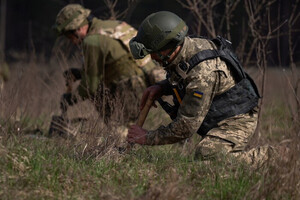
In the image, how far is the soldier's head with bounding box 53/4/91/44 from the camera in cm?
504

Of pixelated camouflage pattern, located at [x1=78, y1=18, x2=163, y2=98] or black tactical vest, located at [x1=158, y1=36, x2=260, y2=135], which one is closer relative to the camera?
black tactical vest, located at [x1=158, y1=36, x2=260, y2=135]

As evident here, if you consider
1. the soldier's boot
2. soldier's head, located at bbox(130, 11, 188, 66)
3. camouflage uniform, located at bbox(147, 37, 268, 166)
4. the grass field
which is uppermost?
soldier's head, located at bbox(130, 11, 188, 66)

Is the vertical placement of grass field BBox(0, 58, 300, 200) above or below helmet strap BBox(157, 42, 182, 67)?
below

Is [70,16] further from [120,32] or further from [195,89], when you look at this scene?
[195,89]

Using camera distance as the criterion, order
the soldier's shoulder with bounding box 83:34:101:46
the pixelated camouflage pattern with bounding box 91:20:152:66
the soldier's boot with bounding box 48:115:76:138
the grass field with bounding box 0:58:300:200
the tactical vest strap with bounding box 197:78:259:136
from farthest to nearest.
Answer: the pixelated camouflage pattern with bounding box 91:20:152:66, the soldier's shoulder with bounding box 83:34:101:46, the soldier's boot with bounding box 48:115:76:138, the tactical vest strap with bounding box 197:78:259:136, the grass field with bounding box 0:58:300:200

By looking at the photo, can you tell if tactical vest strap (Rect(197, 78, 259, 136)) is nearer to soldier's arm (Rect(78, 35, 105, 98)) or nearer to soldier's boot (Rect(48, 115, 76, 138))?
soldier's boot (Rect(48, 115, 76, 138))

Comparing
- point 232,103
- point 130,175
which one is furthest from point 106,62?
point 130,175

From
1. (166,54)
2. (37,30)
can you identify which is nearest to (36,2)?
(37,30)

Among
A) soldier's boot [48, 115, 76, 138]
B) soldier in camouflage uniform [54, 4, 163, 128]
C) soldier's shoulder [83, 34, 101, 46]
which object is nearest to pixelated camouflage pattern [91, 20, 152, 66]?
soldier in camouflage uniform [54, 4, 163, 128]

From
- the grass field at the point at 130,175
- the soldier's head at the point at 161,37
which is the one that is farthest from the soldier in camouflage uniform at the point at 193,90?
the grass field at the point at 130,175

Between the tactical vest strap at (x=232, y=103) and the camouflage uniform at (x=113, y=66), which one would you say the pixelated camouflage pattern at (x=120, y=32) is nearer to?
the camouflage uniform at (x=113, y=66)

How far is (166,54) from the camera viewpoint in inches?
127

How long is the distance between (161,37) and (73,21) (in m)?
2.14

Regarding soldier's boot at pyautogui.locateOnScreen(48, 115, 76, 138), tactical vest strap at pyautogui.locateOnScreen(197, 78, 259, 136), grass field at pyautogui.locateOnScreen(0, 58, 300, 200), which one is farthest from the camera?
soldier's boot at pyautogui.locateOnScreen(48, 115, 76, 138)
